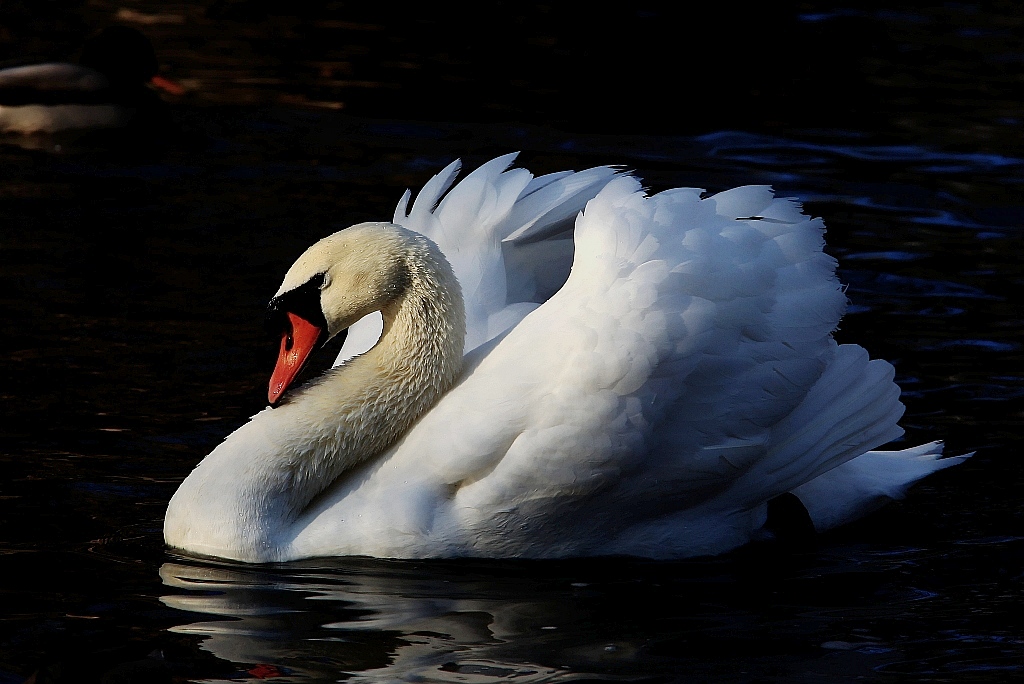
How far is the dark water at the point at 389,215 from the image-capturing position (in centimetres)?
480

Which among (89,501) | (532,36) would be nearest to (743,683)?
(89,501)

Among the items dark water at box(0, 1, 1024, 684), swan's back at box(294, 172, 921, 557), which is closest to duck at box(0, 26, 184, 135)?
dark water at box(0, 1, 1024, 684)

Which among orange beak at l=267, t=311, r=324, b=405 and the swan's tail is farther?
the swan's tail

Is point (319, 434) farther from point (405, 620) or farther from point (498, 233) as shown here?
point (498, 233)

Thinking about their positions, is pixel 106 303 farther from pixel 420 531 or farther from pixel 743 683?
pixel 743 683

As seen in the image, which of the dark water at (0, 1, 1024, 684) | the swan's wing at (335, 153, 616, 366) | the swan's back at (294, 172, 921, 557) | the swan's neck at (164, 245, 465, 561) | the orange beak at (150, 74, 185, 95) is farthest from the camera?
the orange beak at (150, 74, 185, 95)

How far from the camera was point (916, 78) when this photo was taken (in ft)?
43.5

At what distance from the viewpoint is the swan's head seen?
5.42 meters

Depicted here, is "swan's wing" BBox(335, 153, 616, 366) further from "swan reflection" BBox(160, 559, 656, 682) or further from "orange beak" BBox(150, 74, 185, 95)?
"orange beak" BBox(150, 74, 185, 95)

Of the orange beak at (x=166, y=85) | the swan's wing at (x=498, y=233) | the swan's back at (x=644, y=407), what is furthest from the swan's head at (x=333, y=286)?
the orange beak at (x=166, y=85)

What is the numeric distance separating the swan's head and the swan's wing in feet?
2.10

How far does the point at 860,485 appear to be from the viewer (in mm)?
6020

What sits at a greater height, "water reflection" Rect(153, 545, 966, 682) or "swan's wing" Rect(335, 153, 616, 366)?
"swan's wing" Rect(335, 153, 616, 366)

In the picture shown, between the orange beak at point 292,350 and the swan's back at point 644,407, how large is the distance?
0.40m
